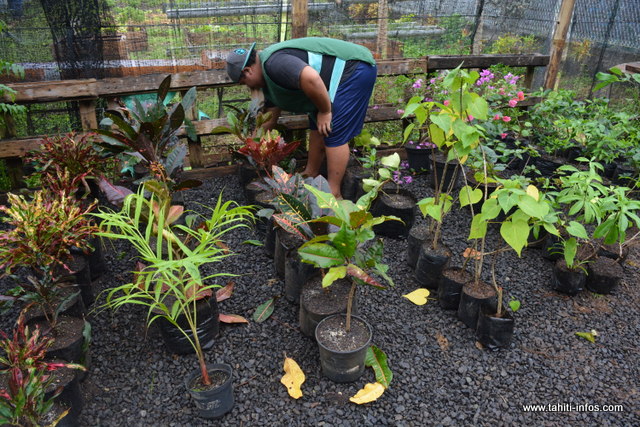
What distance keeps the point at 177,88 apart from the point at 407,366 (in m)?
2.90

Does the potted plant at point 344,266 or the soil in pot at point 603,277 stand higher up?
the potted plant at point 344,266

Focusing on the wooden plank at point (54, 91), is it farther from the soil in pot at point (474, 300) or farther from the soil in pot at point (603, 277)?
the soil in pot at point (603, 277)

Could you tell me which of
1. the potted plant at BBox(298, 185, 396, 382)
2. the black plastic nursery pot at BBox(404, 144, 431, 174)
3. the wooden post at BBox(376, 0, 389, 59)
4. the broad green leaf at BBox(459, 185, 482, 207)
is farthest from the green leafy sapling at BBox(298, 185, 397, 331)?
the wooden post at BBox(376, 0, 389, 59)

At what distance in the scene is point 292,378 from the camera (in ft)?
7.04

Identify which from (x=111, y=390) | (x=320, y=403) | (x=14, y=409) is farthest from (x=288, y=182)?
(x=14, y=409)

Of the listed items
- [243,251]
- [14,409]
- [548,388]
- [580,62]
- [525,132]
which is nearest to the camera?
[14,409]

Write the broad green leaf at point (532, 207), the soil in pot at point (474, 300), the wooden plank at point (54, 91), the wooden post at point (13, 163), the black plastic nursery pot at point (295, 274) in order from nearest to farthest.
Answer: the broad green leaf at point (532, 207) < the soil in pot at point (474, 300) < the black plastic nursery pot at point (295, 274) < the wooden plank at point (54, 91) < the wooden post at point (13, 163)

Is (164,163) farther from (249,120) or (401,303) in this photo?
(401,303)

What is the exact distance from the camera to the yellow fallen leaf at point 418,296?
2.66m

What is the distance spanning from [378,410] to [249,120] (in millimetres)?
2483

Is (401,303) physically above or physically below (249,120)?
below

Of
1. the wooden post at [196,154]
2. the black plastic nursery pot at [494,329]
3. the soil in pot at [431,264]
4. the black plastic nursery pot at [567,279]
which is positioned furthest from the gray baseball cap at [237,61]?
the black plastic nursery pot at [567,279]

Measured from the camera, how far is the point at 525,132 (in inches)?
163

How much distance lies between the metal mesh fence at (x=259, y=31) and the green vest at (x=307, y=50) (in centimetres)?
107
